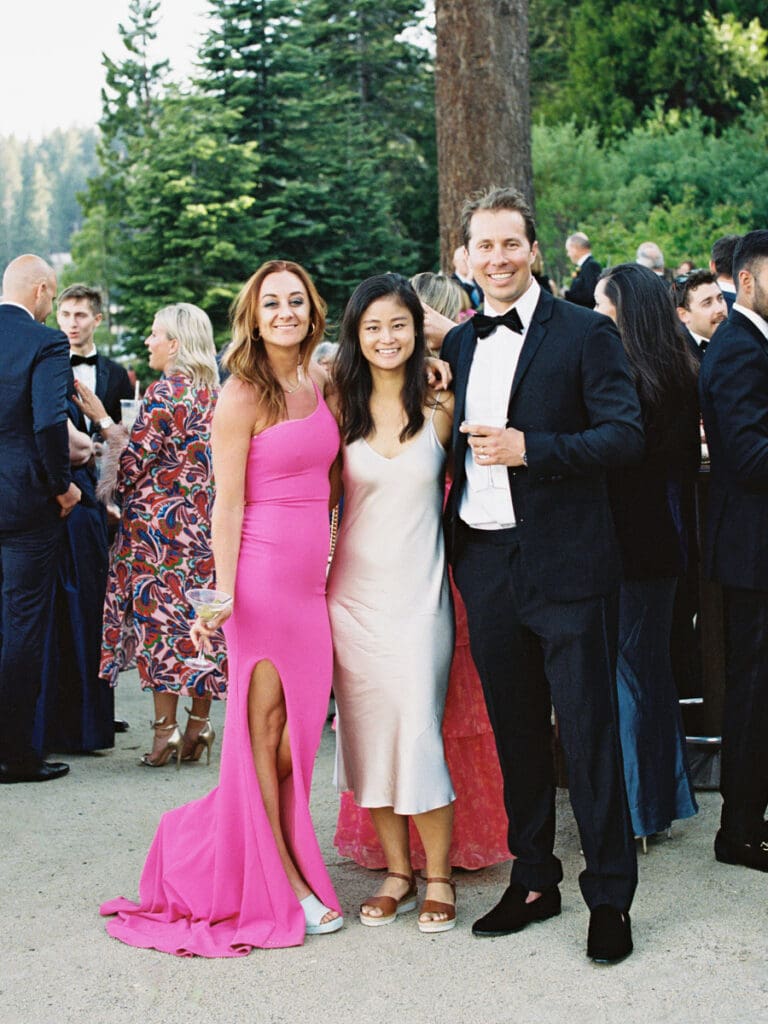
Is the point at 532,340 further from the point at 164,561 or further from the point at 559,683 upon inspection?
the point at 164,561

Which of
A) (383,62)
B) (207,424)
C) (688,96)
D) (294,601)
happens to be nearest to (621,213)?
(688,96)

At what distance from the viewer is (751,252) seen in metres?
4.41

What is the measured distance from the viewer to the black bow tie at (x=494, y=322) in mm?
3773

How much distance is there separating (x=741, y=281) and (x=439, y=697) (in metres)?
1.72

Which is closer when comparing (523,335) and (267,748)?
(523,335)

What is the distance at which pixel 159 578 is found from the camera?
604 centimetres

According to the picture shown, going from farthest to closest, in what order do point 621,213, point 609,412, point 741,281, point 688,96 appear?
point 688,96, point 621,213, point 741,281, point 609,412

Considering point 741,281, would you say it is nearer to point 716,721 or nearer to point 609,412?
point 609,412

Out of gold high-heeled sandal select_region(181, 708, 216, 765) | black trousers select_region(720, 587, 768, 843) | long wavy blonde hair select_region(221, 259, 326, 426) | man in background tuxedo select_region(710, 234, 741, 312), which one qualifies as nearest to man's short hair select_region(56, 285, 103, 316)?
gold high-heeled sandal select_region(181, 708, 216, 765)

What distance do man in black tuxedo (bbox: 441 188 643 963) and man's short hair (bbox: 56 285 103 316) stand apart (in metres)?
3.23

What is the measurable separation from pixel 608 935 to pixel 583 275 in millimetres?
9710

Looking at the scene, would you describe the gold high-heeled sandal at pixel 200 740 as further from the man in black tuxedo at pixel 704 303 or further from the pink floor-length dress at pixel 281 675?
the man in black tuxedo at pixel 704 303

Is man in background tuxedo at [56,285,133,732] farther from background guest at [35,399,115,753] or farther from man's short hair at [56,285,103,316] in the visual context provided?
background guest at [35,399,115,753]

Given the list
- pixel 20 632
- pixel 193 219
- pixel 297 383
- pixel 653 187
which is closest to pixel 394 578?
pixel 297 383
